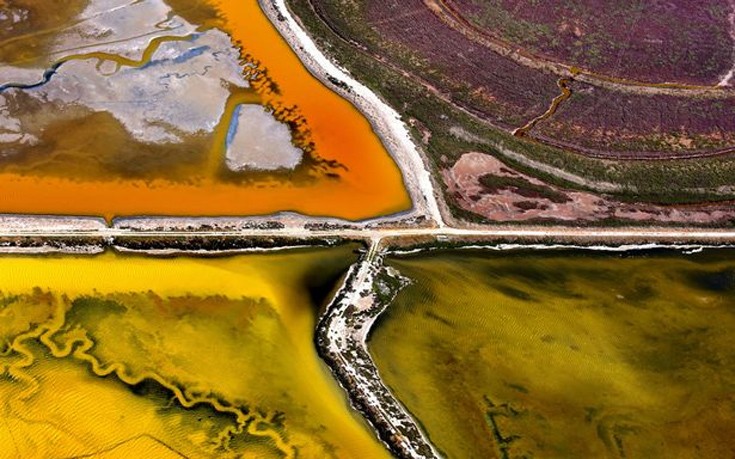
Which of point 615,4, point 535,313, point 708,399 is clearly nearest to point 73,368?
point 535,313

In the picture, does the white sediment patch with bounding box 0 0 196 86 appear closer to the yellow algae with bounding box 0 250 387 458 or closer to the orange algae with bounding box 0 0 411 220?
the orange algae with bounding box 0 0 411 220

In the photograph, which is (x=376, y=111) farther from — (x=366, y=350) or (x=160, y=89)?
(x=366, y=350)

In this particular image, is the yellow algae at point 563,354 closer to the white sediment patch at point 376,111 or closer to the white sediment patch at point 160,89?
the white sediment patch at point 376,111

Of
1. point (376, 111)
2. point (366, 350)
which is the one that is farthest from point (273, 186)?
point (366, 350)

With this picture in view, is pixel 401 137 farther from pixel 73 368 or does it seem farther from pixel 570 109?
pixel 73 368

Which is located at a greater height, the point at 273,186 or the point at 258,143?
the point at 258,143

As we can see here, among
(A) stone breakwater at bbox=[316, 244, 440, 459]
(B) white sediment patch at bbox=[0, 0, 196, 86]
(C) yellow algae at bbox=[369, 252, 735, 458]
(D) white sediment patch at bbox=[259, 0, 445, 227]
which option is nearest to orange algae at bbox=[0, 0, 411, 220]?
(D) white sediment patch at bbox=[259, 0, 445, 227]
